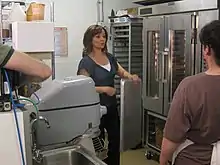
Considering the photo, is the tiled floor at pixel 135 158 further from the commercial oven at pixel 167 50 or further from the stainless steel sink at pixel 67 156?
the stainless steel sink at pixel 67 156

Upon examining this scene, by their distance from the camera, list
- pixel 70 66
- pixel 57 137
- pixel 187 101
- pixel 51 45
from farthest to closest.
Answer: pixel 70 66 → pixel 51 45 → pixel 57 137 → pixel 187 101

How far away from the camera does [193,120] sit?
1918 mm

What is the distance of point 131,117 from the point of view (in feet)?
14.7

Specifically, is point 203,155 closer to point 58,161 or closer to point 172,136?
point 172,136

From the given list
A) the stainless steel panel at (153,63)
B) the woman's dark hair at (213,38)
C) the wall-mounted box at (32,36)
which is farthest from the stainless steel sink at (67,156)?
the stainless steel panel at (153,63)

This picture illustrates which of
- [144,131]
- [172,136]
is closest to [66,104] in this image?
[172,136]

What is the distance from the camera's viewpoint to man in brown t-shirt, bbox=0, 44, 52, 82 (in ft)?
4.47

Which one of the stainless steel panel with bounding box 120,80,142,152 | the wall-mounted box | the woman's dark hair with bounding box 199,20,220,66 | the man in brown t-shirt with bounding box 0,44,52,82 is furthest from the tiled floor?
the man in brown t-shirt with bounding box 0,44,52,82

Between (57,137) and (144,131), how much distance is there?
106 inches

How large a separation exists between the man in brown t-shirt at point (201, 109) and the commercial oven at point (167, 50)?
153 centimetres

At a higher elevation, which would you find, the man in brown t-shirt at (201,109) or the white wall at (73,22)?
the white wall at (73,22)

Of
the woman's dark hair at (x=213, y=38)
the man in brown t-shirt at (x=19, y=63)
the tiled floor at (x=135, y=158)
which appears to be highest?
the woman's dark hair at (x=213, y=38)

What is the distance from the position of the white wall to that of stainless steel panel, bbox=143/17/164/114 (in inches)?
47.9

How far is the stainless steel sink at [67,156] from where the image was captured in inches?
76.5
